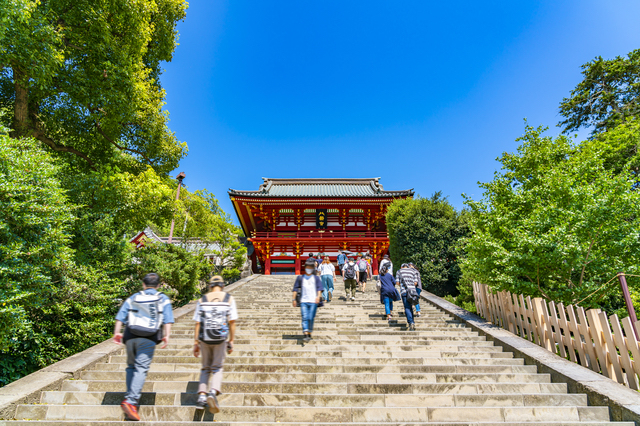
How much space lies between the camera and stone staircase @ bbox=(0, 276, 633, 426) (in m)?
3.43

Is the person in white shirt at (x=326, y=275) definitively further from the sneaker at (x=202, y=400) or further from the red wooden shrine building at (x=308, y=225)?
the red wooden shrine building at (x=308, y=225)

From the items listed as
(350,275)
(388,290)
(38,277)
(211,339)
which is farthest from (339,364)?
(38,277)

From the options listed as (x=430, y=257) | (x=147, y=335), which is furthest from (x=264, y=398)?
(x=430, y=257)

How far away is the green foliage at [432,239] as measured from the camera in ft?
42.1

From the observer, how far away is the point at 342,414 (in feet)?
11.2

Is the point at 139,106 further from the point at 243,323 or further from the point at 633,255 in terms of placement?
the point at 633,255

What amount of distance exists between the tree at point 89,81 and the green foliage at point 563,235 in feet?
28.6

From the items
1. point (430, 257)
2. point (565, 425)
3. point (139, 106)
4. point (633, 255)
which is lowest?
point (565, 425)

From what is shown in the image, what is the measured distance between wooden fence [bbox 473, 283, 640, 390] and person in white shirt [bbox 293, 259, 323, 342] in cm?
391

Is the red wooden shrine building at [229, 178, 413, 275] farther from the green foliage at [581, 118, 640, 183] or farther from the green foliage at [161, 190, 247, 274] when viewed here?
the green foliage at [581, 118, 640, 183]

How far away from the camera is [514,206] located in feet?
23.6

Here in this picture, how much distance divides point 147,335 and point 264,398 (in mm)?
1560

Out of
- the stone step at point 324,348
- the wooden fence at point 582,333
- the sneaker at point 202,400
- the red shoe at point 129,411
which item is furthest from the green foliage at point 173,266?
the wooden fence at point 582,333

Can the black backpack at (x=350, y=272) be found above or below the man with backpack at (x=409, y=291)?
above
